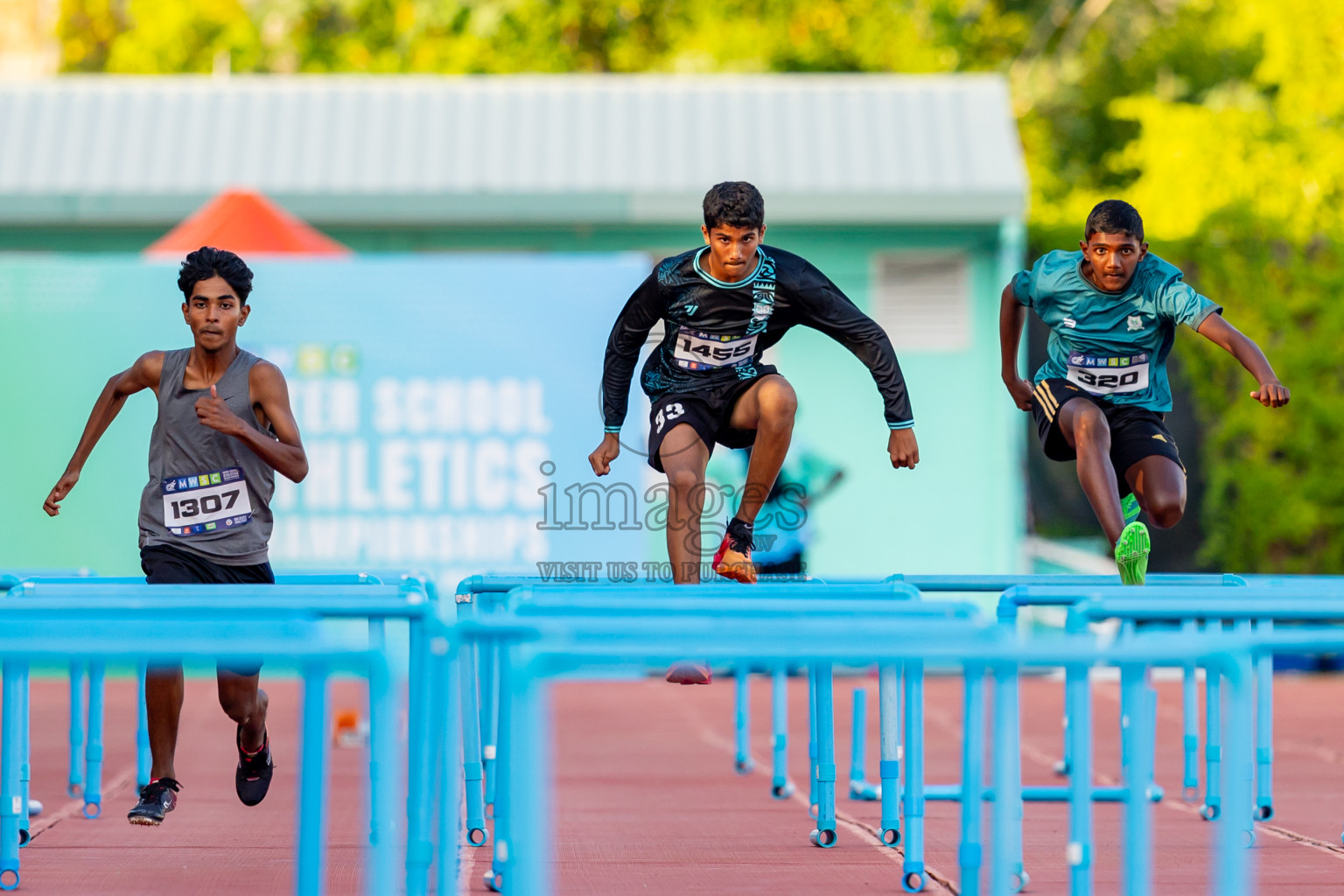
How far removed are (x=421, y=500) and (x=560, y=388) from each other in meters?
1.18

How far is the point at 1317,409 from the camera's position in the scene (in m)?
12.6

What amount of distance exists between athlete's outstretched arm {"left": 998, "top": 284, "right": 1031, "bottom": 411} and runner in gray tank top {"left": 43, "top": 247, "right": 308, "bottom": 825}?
2.80 m

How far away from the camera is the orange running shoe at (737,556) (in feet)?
17.7

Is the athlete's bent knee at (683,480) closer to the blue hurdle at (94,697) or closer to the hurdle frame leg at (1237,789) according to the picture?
the blue hurdle at (94,697)

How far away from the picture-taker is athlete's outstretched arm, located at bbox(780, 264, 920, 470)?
5.63 meters

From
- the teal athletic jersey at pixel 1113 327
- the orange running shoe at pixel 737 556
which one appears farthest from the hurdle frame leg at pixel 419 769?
the teal athletic jersey at pixel 1113 327

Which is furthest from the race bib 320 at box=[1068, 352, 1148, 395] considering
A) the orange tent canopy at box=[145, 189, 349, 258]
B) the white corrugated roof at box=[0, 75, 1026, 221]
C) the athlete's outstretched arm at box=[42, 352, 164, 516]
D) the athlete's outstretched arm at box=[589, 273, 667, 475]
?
the white corrugated roof at box=[0, 75, 1026, 221]

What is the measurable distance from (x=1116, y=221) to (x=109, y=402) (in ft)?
11.7

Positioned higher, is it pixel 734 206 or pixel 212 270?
pixel 734 206

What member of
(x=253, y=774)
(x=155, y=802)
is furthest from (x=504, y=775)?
(x=253, y=774)

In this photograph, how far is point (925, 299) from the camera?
12875mm

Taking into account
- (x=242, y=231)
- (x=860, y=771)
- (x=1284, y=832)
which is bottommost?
(x=1284, y=832)

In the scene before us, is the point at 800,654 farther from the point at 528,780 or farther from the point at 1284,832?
the point at 1284,832

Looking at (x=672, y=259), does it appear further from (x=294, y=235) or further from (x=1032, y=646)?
(x=294, y=235)
